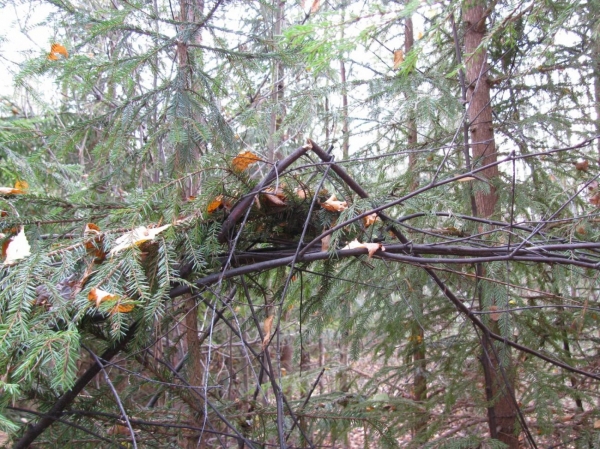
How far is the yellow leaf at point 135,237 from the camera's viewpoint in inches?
54.5

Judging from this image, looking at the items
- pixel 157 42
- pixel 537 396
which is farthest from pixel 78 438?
pixel 537 396

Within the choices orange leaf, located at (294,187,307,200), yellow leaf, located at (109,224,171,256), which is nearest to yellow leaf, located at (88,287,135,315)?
yellow leaf, located at (109,224,171,256)

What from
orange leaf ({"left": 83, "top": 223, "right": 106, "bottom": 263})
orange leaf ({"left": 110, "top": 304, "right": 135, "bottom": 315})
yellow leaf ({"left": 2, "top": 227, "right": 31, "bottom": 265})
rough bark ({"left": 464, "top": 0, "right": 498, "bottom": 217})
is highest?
rough bark ({"left": 464, "top": 0, "right": 498, "bottom": 217})

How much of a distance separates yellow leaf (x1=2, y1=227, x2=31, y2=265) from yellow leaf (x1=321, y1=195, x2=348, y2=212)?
1.07 metres

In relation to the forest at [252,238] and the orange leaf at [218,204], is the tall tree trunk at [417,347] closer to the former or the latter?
the forest at [252,238]

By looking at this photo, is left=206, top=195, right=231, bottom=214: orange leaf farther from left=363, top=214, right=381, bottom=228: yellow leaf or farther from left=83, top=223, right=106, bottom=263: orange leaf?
left=363, top=214, right=381, bottom=228: yellow leaf

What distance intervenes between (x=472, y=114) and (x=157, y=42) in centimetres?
272

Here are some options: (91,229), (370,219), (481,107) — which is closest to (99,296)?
(91,229)

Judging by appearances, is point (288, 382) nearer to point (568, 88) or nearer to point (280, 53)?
point (280, 53)

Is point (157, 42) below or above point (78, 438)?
above

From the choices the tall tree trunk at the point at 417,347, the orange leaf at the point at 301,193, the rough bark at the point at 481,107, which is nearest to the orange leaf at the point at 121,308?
the orange leaf at the point at 301,193

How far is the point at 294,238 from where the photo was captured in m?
1.85

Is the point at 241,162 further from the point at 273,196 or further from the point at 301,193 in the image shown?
the point at 301,193

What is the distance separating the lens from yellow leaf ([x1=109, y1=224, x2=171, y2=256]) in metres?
1.38
